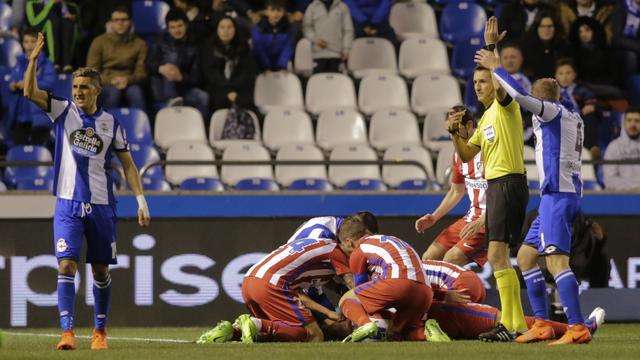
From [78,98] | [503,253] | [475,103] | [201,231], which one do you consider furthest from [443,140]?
[78,98]

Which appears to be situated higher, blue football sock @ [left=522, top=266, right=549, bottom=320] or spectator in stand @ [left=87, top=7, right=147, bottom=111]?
spectator in stand @ [left=87, top=7, right=147, bottom=111]

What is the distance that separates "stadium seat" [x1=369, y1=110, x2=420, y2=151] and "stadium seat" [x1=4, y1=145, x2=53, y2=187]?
3.96 m

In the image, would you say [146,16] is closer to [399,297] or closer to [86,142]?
[86,142]

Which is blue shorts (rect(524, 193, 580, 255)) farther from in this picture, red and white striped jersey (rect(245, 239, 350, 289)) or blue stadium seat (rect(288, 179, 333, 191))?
blue stadium seat (rect(288, 179, 333, 191))

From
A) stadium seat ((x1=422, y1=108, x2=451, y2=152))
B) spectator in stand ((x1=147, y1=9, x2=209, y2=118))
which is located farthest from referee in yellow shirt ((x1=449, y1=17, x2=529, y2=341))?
spectator in stand ((x1=147, y1=9, x2=209, y2=118))

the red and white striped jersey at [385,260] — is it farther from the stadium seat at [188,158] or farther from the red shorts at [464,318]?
the stadium seat at [188,158]

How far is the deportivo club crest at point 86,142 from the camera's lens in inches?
417

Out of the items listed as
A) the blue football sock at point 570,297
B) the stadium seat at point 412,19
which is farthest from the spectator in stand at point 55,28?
the blue football sock at point 570,297

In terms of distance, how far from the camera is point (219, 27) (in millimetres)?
17609

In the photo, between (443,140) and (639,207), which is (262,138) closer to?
(443,140)

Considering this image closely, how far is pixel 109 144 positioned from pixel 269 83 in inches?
291

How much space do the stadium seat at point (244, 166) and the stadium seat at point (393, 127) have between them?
4.97 feet

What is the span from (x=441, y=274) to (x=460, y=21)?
26.7 ft

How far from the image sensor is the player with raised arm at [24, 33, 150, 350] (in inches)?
413
